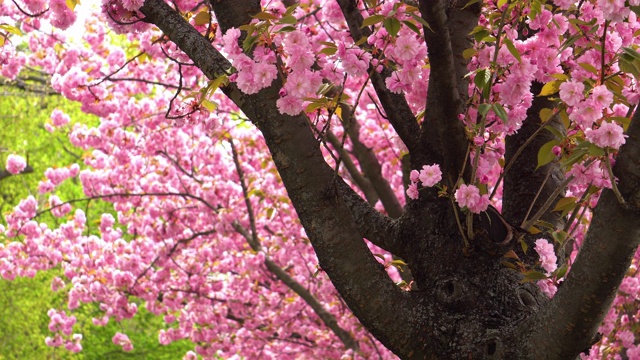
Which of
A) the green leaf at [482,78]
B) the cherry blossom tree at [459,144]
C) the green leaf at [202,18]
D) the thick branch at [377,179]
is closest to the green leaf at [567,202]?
the cherry blossom tree at [459,144]

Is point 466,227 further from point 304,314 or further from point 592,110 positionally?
point 304,314

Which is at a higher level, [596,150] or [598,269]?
[596,150]

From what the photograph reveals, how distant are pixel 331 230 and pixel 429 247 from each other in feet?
1.33

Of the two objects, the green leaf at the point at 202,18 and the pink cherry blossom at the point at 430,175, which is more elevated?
the green leaf at the point at 202,18

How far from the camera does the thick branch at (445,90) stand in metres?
2.28

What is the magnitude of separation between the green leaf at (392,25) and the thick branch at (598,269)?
2.25ft

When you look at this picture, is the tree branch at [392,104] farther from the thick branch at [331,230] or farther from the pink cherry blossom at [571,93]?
the pink cherry blossom at [571,93]

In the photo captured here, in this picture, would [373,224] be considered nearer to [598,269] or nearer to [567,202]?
[567,202]

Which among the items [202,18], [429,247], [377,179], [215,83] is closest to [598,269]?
[429,247]

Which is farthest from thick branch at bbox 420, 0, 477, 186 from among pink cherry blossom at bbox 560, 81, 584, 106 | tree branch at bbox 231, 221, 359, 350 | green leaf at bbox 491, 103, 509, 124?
tree branch at bbox 231, 221, 359, 350

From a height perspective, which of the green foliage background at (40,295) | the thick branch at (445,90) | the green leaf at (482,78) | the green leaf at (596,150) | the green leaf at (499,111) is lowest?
the green leaf at (596,150)

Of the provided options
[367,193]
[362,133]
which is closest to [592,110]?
[367,193]

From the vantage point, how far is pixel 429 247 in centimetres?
268

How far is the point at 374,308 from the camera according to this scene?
8.17ft
